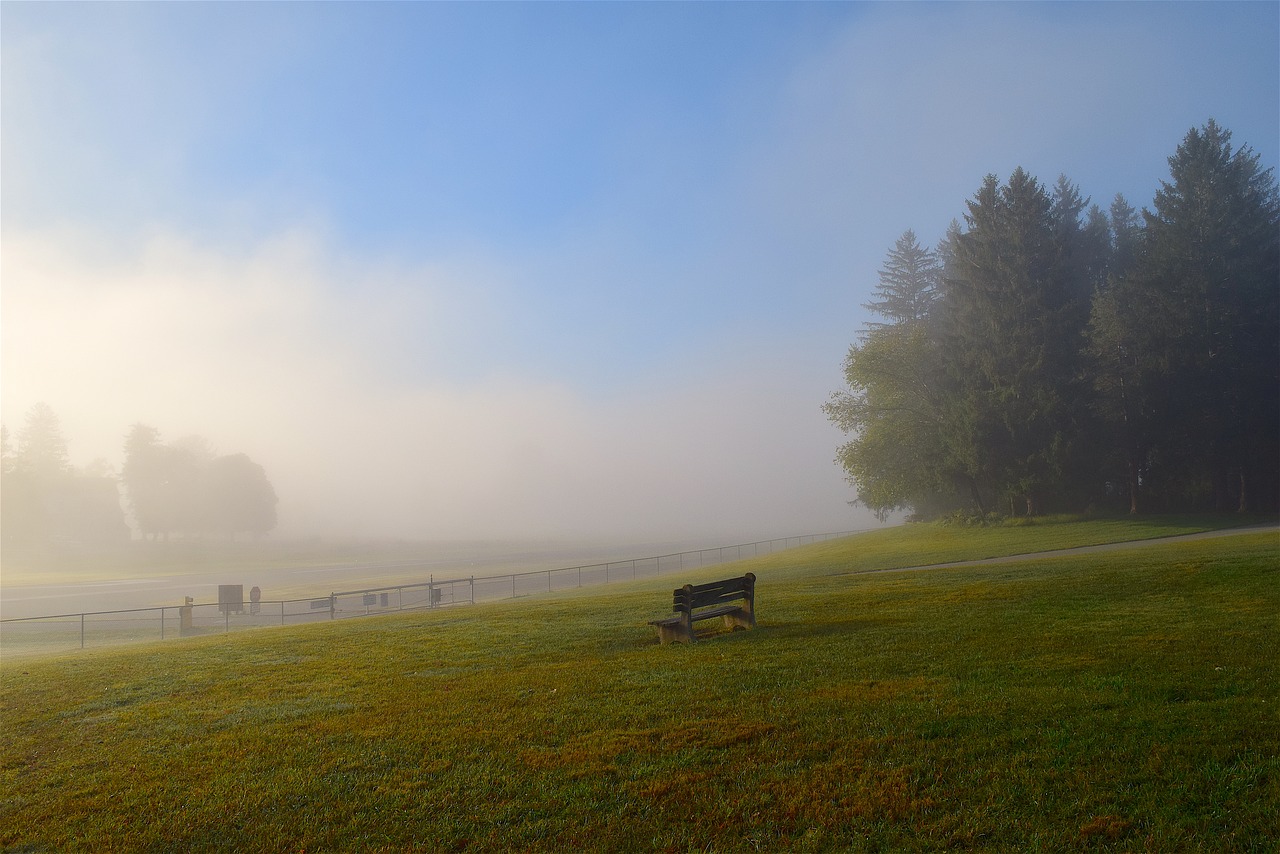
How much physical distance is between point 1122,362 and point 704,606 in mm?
41431

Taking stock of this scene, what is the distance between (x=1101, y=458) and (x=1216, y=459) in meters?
5.38

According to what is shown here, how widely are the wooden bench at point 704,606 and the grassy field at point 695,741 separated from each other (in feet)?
1.51

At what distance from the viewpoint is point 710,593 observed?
13.3 meters

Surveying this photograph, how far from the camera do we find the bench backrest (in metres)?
12.9

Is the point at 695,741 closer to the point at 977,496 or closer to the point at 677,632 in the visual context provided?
the point at 677,632

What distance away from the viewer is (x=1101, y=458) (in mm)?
42562

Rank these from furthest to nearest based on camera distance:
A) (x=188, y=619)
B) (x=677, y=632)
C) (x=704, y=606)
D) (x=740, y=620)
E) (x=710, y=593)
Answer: (x=188, y=619), (x=740, y=620), (x=704, y=606), (x=710, y=593), (x=677, y=632)

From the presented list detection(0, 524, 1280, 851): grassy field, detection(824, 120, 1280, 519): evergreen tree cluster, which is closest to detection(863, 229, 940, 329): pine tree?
detection(824, 120, 1280, 519): evergreen tree cluster

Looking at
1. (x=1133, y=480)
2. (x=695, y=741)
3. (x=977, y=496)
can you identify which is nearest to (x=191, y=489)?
(x=977, y=496)

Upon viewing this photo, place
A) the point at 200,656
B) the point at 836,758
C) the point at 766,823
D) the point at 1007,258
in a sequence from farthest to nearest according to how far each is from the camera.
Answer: the point at 1007,258 → the point at 200,656 → the point at 836,758 → the point at 766,823

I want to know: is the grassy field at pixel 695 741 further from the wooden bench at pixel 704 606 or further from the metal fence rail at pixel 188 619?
the metal fence rail at pixel 188 619

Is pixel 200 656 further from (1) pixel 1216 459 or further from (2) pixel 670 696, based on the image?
(1) pixel 1216 459

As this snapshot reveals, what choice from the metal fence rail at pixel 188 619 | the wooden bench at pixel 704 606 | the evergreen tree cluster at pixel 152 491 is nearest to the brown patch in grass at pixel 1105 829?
the wooden bench at pixel 704 606

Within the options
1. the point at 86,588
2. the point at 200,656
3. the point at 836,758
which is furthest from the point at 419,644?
the point at 86,588
